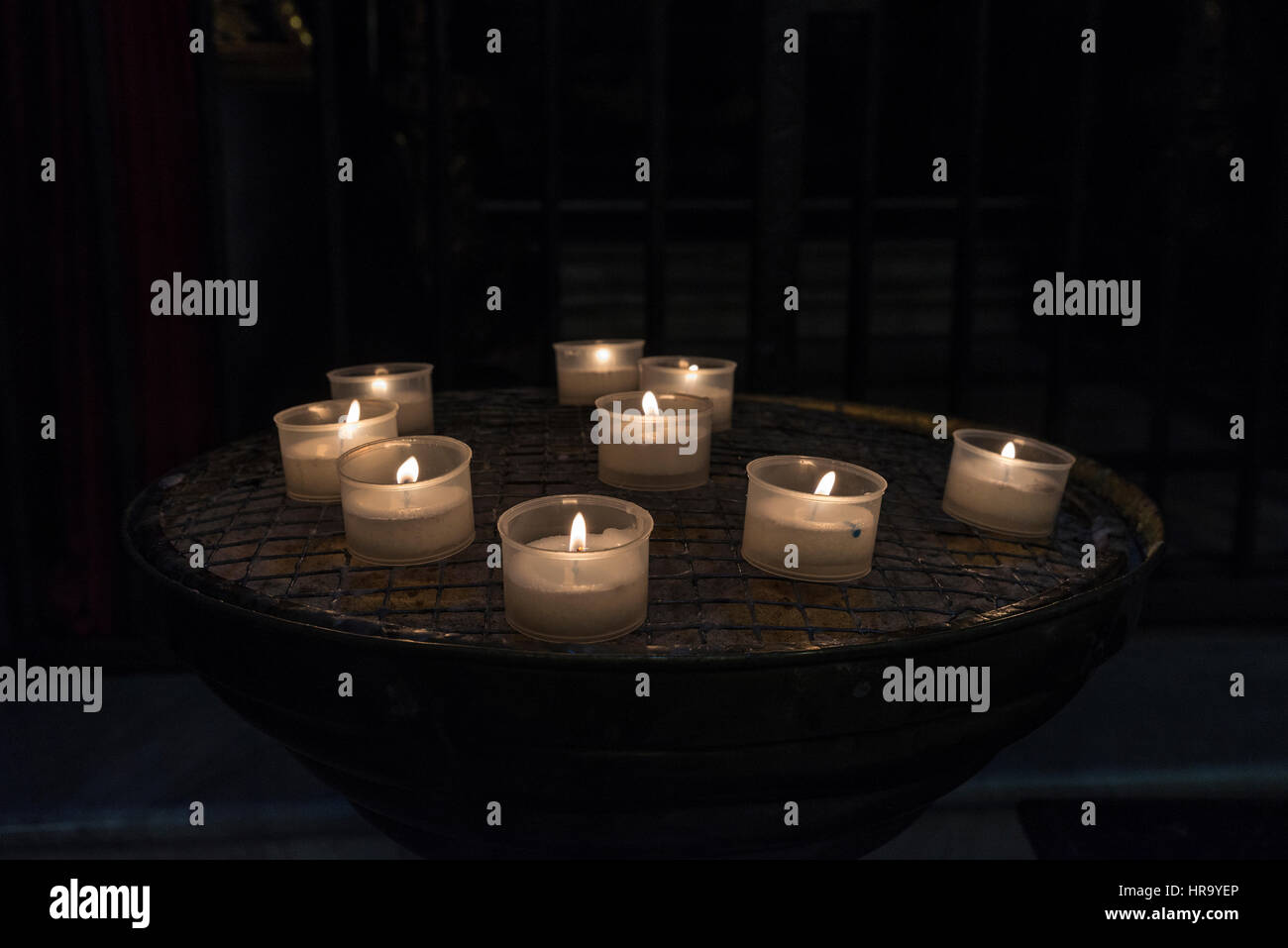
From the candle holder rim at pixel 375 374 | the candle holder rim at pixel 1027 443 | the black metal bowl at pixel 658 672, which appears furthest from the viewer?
the candle holder rim at pixel 375 374

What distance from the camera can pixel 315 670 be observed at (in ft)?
2.98

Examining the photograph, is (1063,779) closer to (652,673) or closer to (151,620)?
(652,673)

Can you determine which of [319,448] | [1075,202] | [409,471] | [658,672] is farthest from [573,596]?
[1075,202]

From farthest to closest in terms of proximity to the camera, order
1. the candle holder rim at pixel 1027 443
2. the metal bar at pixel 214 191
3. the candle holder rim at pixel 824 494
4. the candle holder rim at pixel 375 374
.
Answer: the metal bar at pixel 214 191
the candle holder rim at pixel 375 374
the candle holder rim at pixel 1027 443
the candle holder rim at pixel 824 494

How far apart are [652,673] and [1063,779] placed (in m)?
1.71

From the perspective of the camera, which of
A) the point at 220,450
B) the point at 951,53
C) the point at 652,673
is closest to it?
the point at 652,673

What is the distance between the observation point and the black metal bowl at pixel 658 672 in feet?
2.83

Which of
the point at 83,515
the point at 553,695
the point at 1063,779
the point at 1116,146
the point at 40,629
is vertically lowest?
the point at 1063,779

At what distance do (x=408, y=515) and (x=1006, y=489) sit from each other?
752mm

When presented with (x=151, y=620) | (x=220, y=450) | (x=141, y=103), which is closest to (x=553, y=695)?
(x=220, y=450)

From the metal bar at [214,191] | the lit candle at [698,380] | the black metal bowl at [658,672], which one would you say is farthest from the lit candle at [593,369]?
the metal bar at [214,191]

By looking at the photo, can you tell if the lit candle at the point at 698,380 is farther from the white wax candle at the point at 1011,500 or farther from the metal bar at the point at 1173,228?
the metal bar at the point at 1173,228

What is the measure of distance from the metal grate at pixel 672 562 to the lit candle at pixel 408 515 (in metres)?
0.02

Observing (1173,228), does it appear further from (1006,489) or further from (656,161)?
(1006,489)
